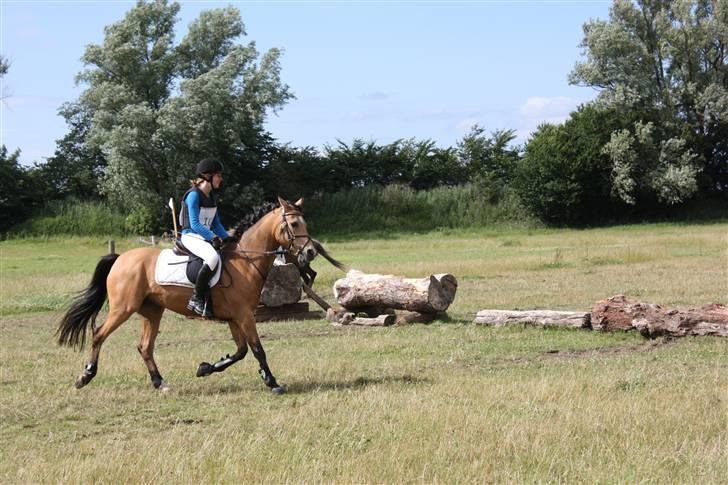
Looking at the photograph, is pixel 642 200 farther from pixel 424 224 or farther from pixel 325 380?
pixel 325 380

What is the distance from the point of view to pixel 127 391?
34.8 ft

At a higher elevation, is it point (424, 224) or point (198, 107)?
point (198, 107)

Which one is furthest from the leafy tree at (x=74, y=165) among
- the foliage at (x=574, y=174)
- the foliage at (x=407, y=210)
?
the foliage at (x=574, y=174)

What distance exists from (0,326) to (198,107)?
32920 mm

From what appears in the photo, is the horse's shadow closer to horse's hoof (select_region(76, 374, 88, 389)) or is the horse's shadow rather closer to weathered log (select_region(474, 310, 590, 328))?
horse's hoof (select_region(76, 374, 88, 389))

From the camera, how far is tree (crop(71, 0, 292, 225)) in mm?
50406

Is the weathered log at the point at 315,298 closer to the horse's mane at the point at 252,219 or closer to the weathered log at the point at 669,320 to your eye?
the horse's mane at the point at 252,219

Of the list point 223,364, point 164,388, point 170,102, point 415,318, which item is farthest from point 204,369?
point 170,102

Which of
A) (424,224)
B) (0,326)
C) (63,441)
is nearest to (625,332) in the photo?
(63,441)

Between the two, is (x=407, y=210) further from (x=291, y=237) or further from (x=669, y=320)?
(x=291, y=237)

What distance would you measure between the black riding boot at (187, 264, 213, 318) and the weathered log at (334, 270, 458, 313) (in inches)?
246

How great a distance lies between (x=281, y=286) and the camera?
18.0 m

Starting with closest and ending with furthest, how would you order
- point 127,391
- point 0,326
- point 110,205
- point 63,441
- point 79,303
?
1. point 63,441
2. point 127,391
3. point 79,303
4. point 0,326
5. point 110,205

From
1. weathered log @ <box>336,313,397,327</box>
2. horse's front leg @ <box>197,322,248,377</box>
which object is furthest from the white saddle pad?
weathered log @ <box>336,313,397,327</box>
